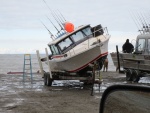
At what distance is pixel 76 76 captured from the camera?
16.8 m

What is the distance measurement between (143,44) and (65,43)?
15.2 ft

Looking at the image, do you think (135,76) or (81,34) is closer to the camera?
(81,34)

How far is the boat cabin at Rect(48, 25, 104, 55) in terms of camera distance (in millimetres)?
17016

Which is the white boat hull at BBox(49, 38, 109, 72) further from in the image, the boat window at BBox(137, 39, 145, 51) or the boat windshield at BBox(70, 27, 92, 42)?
the boat window at BBox(137, 39, 145, 51)

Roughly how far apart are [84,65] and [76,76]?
773 millimetres

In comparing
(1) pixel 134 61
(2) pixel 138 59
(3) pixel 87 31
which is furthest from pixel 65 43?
(1) pixel 134 61

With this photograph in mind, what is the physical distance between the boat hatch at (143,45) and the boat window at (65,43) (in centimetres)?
427

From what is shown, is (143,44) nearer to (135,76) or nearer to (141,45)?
Answer: (141,45)

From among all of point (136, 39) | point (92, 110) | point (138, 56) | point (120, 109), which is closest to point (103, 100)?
point (120, 109)

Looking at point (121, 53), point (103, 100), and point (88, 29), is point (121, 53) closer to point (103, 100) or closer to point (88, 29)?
point (88, 29)

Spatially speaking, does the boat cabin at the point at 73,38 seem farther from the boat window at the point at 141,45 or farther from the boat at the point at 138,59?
the boat window at the point at 141,45

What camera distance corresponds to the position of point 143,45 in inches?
749

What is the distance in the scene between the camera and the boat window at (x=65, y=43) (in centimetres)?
1705

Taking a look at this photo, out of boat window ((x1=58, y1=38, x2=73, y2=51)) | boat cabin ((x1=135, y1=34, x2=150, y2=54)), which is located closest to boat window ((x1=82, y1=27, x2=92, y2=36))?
boat window ((x1=58, y1=38, x2=73, y2=51))
